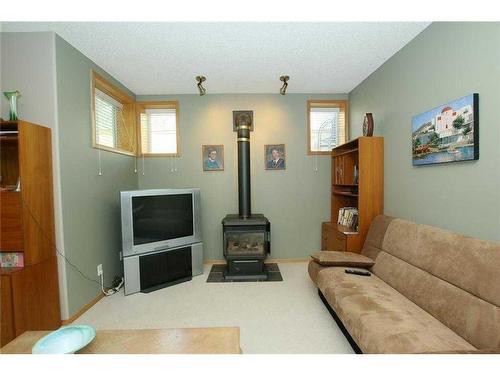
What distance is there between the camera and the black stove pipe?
323cm

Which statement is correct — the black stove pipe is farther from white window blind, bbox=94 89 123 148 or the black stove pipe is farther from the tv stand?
white window blind, bbox=94 89 123 148

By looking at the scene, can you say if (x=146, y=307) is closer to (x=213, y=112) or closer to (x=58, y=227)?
(x=58, y=227)

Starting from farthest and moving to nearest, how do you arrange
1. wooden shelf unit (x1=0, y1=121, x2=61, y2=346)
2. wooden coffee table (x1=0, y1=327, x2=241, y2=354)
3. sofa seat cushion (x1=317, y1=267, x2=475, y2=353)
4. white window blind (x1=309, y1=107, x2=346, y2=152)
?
white window blind (x1=309, y1=107, x2=346, y2=152)
wooden shelf unit (x1=0, y1=121, x2=61, y2=346)
sofa seat cushion (x1=317, y1=267, x2=475, y2=353)
wooden coffee table (x1=0, y1=327, x2=241, y2=354)

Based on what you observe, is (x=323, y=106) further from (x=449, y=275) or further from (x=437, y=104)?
(x=449, y=275)

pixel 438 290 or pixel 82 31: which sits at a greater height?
pixel 82 31

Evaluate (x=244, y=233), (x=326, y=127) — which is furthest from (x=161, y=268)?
(x=326, y=127)

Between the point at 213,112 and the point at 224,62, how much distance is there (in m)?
1.03

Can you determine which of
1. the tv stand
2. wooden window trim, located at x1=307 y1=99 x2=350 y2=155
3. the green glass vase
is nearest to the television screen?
the tv stand

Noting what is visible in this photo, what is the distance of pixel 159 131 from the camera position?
11.7 ft

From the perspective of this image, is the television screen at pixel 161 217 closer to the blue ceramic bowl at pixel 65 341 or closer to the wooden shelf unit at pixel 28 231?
the wooden shelf unit at pixel 28 231

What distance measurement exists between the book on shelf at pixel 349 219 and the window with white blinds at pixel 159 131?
2686mm

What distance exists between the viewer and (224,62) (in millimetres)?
2539

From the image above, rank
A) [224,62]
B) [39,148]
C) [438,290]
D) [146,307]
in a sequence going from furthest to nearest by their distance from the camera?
[224,62] < [146,307] < [39,148] < [438,290]
